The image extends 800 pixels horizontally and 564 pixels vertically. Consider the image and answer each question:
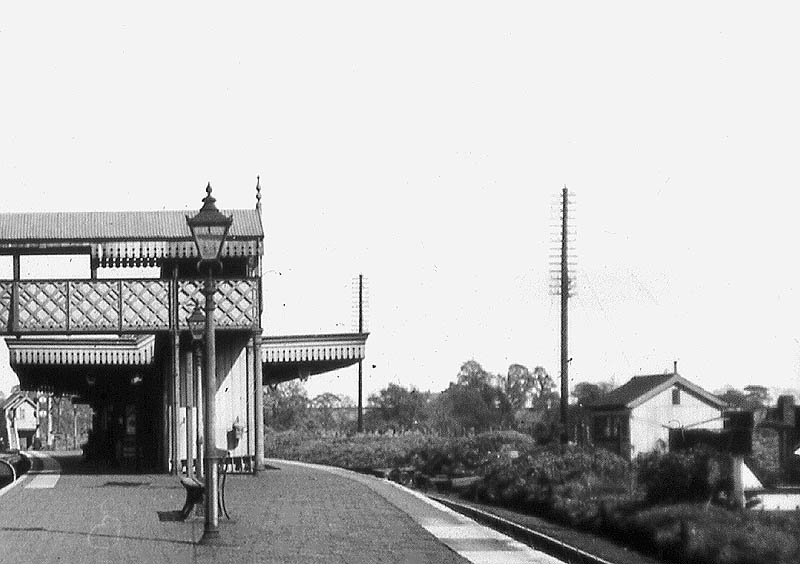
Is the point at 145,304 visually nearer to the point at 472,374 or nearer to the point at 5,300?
the point at 5,300

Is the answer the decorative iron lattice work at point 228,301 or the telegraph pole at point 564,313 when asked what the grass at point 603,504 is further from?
the decorative iron lattice work at point 228,301

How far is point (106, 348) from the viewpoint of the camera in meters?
32.1

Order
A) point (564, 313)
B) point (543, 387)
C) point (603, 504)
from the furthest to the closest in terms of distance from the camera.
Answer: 1. point (543, 387)
2. point (564, 313)
3. point (603, 504)

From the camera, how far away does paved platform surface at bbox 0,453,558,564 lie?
16.4 meters

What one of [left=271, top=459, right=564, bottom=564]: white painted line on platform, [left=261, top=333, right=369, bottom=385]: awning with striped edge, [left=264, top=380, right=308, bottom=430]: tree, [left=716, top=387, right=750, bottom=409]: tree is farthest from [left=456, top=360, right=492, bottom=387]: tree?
[left=271, top=459, right=564, bottom=564]: white painted line on platform

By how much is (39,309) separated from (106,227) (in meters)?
2.33

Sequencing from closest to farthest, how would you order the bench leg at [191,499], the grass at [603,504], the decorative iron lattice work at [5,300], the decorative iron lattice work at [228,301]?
the grass at [603,504] → the bench leg at [191,499] → the decorative iron lattice work at [5,300] → the decorative iron lattice work at [228,301]

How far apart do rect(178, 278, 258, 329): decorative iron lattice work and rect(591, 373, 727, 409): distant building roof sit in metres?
32.9

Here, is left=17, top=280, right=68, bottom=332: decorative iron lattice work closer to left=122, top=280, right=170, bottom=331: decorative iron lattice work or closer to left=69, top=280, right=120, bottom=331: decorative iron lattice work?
left=69, top=280, right=120, bottom=331: decorative iron lattice work

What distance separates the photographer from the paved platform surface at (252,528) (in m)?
16.4

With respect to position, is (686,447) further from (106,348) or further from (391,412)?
(391,412)

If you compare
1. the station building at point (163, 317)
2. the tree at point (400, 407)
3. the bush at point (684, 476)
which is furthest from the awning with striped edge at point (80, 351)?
the tree at point (400, 407)

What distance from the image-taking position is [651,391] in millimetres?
62906

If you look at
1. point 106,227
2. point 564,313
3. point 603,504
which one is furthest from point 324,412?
point 603,504
